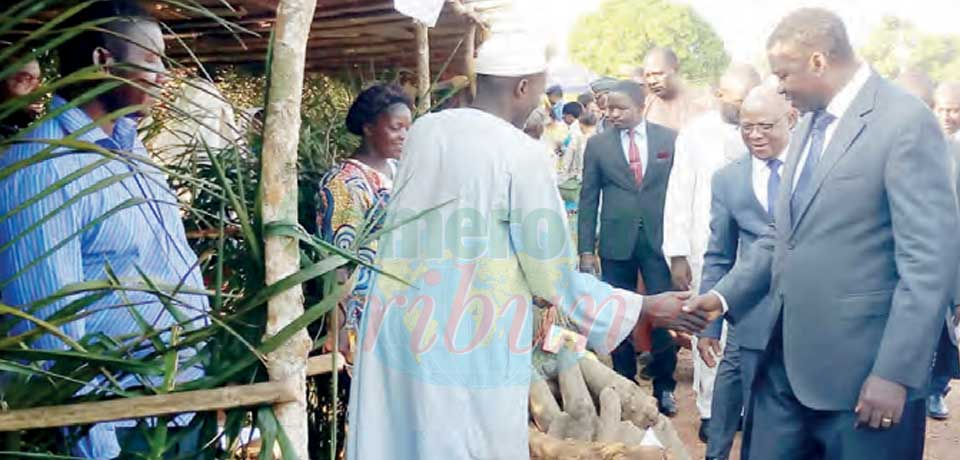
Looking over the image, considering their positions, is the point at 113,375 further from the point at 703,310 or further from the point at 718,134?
the point at 718,134

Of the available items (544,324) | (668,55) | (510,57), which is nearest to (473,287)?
(510,57)

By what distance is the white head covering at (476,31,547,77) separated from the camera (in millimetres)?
2689

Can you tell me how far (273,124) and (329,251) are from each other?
0.25 meters

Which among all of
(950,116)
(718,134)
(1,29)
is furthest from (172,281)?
(950,116)

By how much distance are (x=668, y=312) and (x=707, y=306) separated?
15.2 inches

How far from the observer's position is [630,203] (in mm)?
5926

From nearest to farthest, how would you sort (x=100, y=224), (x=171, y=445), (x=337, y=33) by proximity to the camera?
(x=171, y=445) < (x=100, y=224) < (x=337, y=33)

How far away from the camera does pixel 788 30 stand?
286 cm

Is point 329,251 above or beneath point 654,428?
above

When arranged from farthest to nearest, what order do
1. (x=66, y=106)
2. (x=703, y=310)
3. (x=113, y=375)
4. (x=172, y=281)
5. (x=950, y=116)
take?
(x=950, y=116) → (x=703, y=310) → (x=172, y=281) → (x=113, y=375) → (x=66, y=106)

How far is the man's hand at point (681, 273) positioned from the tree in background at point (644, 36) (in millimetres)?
37332

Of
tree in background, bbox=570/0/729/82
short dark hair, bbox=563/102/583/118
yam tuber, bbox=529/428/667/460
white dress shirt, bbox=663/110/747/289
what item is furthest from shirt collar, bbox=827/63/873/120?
tree in background, bbox=570/0/729/82

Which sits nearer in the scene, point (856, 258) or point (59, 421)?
point (59, 421)

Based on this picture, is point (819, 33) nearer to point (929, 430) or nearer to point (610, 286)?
point (610, 286)
